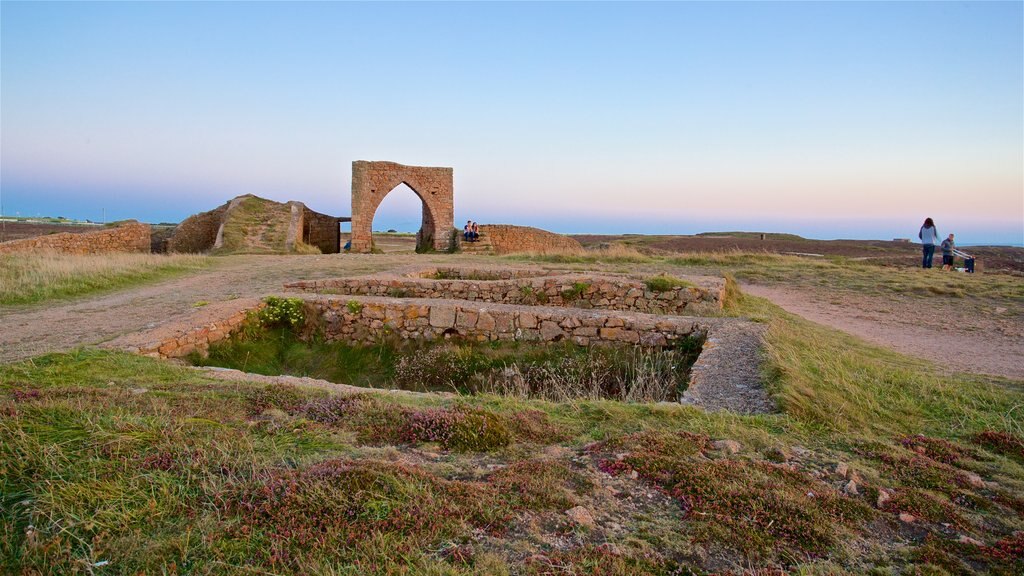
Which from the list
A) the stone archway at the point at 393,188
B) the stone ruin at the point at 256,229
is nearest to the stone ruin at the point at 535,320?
the stone ruin at the point at 256,229

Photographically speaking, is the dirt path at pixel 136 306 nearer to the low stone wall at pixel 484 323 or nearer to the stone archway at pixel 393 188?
the low stone wall at pixel 484 323

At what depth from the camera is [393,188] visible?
23.3m

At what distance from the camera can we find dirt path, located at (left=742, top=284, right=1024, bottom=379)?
739cm

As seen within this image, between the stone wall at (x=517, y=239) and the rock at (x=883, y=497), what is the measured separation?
19.2 metres

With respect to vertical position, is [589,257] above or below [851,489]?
above

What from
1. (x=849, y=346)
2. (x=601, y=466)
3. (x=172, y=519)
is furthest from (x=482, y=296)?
(x=172, y=519)

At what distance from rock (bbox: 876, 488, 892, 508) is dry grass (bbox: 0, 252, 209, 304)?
12.3 meters

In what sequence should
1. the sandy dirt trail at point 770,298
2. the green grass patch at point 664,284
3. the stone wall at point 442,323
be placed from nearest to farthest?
the sandy dirt trail at point 770,298, the stone wall at point 442,323, the green grass patch at point 664,284

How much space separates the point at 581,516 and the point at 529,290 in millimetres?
8179

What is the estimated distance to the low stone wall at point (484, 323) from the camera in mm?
7504

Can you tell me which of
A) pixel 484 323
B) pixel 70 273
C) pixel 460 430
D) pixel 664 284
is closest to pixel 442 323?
pixel 484 323

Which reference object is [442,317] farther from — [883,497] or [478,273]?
[883,497]

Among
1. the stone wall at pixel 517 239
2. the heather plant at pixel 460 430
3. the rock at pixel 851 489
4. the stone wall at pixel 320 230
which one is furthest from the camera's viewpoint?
the stone wall at pixel 320 230

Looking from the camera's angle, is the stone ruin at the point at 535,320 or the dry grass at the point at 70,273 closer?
the stone ruin at the point at 535,320
